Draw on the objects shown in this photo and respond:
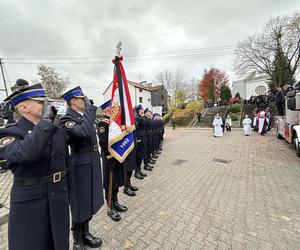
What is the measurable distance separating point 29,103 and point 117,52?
218 cm

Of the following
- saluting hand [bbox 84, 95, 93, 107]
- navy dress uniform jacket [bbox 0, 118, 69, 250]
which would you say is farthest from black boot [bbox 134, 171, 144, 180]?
navy dress uniform jacket [bbox 0, 118, 69, 250]

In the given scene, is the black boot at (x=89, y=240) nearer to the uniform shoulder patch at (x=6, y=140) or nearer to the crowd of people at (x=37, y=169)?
the crowd of people at (x=37, y=169)

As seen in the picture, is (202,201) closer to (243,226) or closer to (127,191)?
(243,226)

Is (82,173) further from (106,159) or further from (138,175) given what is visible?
(138,175)

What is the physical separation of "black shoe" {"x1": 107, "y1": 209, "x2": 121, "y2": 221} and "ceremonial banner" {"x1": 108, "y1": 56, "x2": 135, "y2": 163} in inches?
37.6

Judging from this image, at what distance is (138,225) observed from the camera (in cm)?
305

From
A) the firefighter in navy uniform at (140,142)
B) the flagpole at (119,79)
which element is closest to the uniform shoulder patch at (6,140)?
the flagpole at (119,79)

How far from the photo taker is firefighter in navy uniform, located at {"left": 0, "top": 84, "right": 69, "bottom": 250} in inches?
58.3

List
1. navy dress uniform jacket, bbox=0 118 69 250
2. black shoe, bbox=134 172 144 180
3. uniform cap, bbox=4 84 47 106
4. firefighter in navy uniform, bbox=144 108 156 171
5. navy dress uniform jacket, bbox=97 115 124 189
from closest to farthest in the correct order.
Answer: navy dress uniform jacket, bbox=0 118 69 250 → uniform cap, bbox=4 84 47 106 → navy dress uniform jacket, bbox=97 115 124 189 → black shoe, bbox=134 172 144 180 → firefighter in navy uniform, bbox=144 108 156 171

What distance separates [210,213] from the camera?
11.1ft

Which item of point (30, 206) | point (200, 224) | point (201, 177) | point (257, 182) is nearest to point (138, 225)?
point (200, 224)

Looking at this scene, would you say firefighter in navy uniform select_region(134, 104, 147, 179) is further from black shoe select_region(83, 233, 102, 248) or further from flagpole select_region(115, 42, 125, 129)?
black shoe select_region(83, 233, 102, 248)

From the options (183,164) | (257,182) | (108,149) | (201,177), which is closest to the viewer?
(108,149)

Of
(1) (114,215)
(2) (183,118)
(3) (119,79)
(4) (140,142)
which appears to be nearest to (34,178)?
(1) (114,215)
